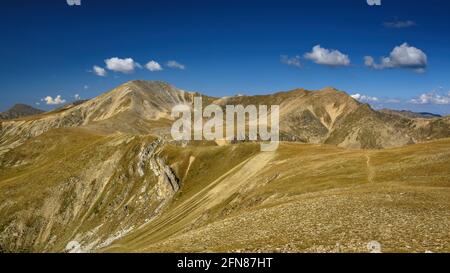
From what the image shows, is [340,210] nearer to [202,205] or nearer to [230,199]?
[230,199]

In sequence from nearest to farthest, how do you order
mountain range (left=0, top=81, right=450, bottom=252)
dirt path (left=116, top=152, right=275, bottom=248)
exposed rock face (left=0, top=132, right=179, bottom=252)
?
mountain range (left=0, top=81, right=450, bottom=252) → dirt path (left=116, top=152, right=275, bottom=248) → exposed rock face (left=0, top=132, right=179, bottom=252)

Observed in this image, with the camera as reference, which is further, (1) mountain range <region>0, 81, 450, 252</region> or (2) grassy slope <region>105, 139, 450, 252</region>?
(1) mountain range <region>0, 81, 450, 252</region>

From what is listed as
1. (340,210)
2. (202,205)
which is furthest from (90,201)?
(340,210)

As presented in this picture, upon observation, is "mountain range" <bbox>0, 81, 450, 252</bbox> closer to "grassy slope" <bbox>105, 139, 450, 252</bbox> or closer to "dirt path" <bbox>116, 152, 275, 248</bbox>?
"grassy slope" <bbox>105, 139, 450, 252</bbox>

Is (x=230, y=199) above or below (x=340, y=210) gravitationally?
below

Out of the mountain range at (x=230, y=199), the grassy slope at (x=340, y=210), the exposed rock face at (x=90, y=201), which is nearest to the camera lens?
the grassy slope at (x=340, y=210)

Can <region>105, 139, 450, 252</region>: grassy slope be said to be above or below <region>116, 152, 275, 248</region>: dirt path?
above

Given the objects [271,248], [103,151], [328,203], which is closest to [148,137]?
[103,151]

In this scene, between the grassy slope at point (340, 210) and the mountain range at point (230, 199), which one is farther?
the mountain range at point (230, 199)

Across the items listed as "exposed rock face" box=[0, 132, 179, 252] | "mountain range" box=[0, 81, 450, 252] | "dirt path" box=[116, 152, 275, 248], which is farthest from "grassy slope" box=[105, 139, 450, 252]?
"exposed rock face" box=[0, 132, 179, 252]

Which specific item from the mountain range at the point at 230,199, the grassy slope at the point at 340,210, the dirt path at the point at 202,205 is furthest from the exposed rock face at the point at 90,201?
the grassy slope at the point at 340,210

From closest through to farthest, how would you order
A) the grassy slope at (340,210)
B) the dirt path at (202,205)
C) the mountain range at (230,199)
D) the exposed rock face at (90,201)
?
the grassy slope at (340,210)
the mountain range at (230,199)
the dirt path at (202,205)
the exposed rock face at (90,201)

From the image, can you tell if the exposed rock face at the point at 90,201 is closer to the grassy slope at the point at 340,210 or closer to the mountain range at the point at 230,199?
the mountain range at the point at 230,199
